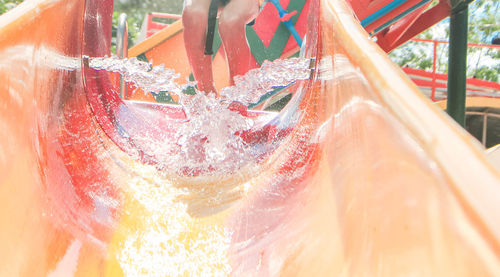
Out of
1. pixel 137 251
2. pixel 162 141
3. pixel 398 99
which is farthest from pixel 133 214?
pixel 398 99

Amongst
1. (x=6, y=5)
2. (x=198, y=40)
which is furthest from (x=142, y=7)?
(x=6, y=5)

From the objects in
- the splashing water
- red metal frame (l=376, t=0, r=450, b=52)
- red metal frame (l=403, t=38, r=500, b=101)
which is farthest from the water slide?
red metal frame (l=403, t=38, r=500, b=101)

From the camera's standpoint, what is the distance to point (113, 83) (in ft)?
4.14

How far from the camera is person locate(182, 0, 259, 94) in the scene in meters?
1.15

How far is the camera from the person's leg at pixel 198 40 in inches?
45.9

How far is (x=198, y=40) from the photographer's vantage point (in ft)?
3.87

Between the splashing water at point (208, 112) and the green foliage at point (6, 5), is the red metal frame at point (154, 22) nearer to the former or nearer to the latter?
the splashing water at point (208, 112)

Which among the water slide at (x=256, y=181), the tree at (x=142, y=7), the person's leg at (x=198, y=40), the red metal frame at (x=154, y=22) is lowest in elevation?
the water slide at (x=256, y=181)

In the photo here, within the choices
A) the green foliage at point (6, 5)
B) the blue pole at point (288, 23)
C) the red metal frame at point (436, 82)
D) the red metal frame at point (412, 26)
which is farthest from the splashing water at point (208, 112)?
the green foliage at point (6, 5)

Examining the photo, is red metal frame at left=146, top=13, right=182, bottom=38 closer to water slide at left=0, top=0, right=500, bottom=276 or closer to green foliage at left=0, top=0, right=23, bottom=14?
water slide at left=0, top=0, right=500, bottom=276

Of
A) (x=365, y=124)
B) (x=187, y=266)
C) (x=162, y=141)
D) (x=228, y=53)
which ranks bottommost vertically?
(x=187, y=266)

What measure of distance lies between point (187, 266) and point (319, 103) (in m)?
0.42

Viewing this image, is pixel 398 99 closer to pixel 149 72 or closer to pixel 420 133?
pixel 420 133

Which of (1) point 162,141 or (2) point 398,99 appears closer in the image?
(2) point 398,99
